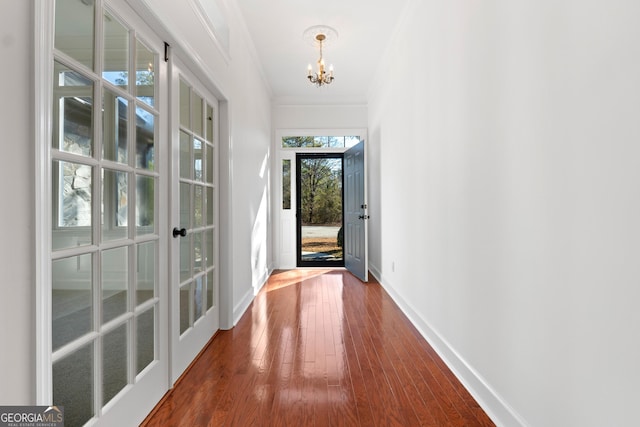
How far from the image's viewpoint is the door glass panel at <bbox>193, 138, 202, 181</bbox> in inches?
91.0

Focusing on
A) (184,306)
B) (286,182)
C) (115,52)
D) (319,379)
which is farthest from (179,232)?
(286,182)

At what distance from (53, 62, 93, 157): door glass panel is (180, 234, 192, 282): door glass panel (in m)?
0.94

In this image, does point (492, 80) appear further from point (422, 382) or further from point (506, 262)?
point (422, 382)

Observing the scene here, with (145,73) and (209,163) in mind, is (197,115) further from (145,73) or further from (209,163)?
(145,73)

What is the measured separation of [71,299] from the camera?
1.17m

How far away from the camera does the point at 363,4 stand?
2973 mm

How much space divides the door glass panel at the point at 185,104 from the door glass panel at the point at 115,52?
0.58 metres

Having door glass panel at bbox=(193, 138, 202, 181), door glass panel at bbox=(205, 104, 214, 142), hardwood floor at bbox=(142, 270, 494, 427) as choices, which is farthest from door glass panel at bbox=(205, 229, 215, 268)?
door glass panel at bbox=(205, 104, 214, 142)

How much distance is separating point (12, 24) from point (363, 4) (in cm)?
281

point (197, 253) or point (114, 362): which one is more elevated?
point (197, 253)

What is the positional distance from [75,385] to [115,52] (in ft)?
4.47

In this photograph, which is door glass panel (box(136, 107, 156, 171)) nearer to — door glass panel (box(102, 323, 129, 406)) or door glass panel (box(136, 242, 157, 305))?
door glass panel (box(136, 242, 157, 305))

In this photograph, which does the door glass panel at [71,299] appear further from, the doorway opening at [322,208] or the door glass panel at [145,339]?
the doorway opening at [322,208]

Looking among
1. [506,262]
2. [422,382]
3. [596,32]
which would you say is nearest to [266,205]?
[422,382]
